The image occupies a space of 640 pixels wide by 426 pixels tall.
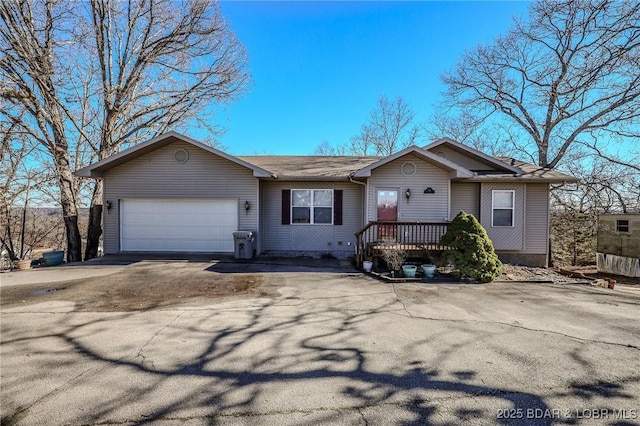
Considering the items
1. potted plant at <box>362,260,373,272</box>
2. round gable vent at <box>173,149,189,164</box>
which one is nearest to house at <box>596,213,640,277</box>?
potted plant at <box>362,260,373,272</box>

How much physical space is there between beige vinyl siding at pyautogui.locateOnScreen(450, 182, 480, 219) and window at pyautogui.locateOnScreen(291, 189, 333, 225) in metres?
4.60

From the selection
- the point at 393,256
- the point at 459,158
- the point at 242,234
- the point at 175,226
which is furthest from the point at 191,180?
the point at 459,158

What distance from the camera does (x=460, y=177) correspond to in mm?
9938

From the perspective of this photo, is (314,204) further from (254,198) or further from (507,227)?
(507,227)

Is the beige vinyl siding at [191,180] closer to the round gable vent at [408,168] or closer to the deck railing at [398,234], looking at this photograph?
the deck railing at [398,234]

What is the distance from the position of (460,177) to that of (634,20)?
5.47 meters

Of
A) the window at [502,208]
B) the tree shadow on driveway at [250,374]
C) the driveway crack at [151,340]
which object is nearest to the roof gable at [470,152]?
the window at [502,208]

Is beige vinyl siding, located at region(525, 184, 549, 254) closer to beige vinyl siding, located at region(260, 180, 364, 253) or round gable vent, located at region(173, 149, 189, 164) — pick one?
beige vinyl siding, located at region(260, 180, 364, 253)

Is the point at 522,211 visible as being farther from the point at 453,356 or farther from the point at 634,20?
the point at 453,356

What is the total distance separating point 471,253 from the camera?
25.8 feet

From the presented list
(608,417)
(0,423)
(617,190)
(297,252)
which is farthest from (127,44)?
(617,190)

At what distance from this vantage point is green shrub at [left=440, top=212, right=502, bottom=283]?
25.6 ft

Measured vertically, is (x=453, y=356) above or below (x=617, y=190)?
below

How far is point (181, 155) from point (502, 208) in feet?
38.9
